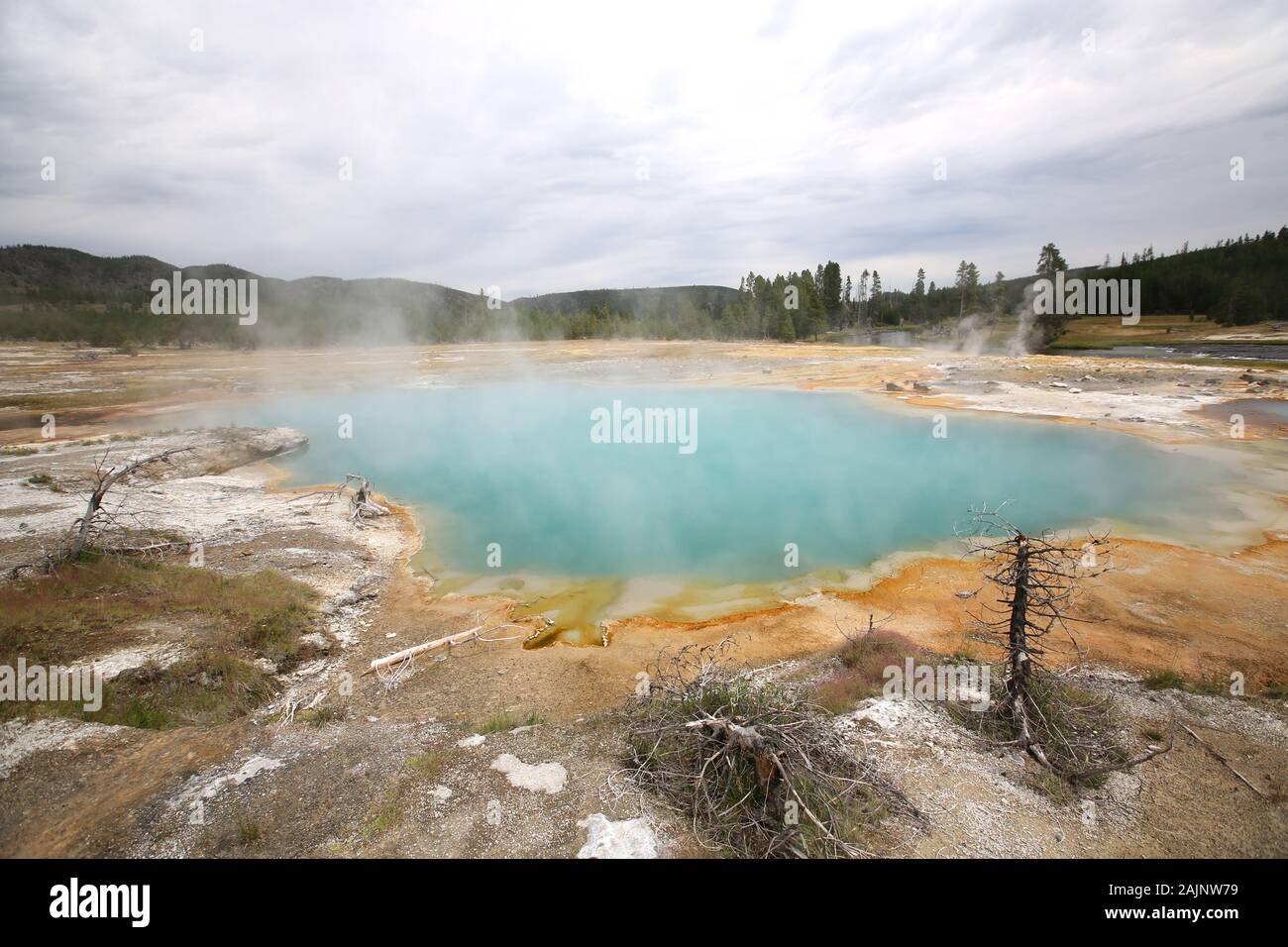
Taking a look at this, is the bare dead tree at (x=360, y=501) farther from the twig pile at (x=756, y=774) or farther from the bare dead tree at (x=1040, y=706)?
the bare dead tree at (x=1040, y=706)

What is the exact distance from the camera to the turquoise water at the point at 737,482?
12.5m

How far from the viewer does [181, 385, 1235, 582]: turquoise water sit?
1252 centimetres

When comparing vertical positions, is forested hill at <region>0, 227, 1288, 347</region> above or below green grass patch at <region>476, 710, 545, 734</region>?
above

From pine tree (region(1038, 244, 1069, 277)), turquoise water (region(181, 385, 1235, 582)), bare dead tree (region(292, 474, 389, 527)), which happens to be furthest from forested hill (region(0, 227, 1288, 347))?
Result: bare dead tree (region(292, 474, 389, 527))

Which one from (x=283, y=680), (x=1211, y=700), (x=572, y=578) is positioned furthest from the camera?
(x=572, y=578)

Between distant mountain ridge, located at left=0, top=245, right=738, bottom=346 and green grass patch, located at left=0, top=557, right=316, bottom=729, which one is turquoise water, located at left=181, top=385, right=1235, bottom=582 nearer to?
green grass patch, located at left=0, top=557, right=316, bottom=729

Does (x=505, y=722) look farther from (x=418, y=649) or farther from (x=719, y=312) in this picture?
(x=719, y=312)

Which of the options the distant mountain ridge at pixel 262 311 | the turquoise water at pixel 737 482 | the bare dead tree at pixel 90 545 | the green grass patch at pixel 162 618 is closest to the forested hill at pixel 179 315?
the distant mountain ridge at pixel 262 311

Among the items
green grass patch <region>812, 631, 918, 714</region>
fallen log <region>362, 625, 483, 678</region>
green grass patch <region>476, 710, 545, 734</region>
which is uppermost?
green grass patch <region>812, 631, 918, 714</region>

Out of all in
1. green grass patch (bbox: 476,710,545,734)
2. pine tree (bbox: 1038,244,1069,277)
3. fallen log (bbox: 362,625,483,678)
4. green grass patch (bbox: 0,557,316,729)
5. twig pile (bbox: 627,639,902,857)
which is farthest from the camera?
pine tree (bbox: 1038,244,1069,277)

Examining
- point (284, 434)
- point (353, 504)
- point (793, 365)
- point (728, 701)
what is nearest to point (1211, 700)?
point (728, 701)
